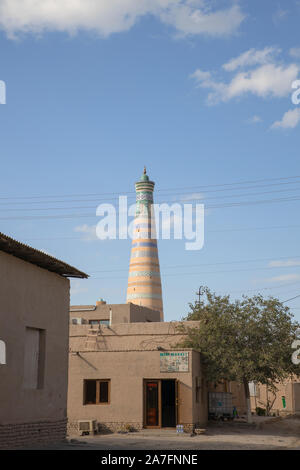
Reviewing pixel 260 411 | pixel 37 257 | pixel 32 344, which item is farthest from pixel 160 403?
pixel 260 411

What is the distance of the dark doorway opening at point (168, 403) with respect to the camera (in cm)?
2461

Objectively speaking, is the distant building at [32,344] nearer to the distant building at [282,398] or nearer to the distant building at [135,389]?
the distant building at [135,389]

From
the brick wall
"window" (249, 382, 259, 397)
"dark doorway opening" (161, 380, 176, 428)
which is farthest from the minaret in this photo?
the brick wall

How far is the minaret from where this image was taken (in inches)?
2313

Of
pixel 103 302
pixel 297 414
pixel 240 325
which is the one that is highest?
pixel 103 302

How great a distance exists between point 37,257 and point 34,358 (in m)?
3.18

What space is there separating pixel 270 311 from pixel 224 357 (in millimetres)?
3734

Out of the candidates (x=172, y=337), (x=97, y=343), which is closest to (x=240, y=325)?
(x=172, y=337)

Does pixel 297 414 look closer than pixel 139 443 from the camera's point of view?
No

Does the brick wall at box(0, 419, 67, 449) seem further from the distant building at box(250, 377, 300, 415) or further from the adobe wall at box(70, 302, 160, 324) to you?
the distant building at box(250, 377, 300, 415)
